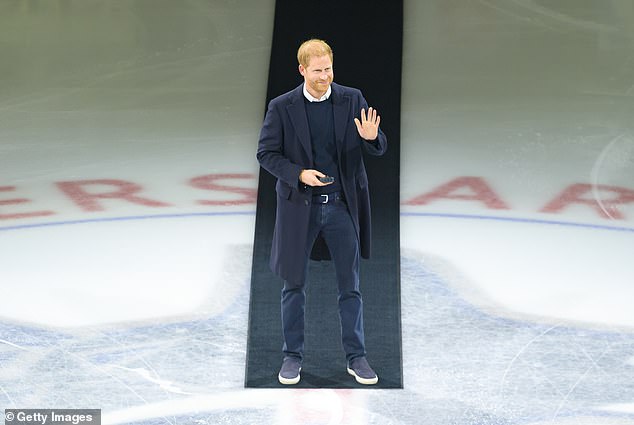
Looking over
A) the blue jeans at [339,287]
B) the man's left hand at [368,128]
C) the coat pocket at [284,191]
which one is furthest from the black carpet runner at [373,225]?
the man's left hand at [368,128]

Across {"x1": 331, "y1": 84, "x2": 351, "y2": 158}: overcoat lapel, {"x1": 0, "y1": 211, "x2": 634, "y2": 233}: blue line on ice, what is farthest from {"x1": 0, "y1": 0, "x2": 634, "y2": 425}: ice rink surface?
{"x1": 331, "y1": 84, "x2": 351, "y2": 158}: overcoat lapel

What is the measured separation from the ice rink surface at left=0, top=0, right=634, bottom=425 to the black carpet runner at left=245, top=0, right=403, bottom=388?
83 millimetres

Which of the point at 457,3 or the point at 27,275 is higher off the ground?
the point at 457,3

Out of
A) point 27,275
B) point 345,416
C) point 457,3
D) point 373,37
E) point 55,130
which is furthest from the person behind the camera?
point 457,3

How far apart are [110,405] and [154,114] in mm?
3658

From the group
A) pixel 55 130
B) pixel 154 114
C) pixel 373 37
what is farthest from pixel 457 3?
pixel 55 130

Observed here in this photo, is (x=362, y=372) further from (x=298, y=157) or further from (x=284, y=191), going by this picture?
(x=298, y=157)

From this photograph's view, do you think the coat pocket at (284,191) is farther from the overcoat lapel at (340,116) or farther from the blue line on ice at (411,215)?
the blue line on ice at (411,215)

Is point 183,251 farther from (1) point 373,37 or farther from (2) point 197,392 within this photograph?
(1) point 373,37

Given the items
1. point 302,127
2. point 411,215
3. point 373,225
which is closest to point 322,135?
point 302,127

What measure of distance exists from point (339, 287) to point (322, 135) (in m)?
0.67

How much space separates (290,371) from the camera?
5.17 metres

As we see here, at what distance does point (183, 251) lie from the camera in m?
6.46

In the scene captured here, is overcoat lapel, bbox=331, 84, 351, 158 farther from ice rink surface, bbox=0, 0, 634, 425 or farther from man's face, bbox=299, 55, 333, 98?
ice rink surface, bbox=0, 0, 634, 425
